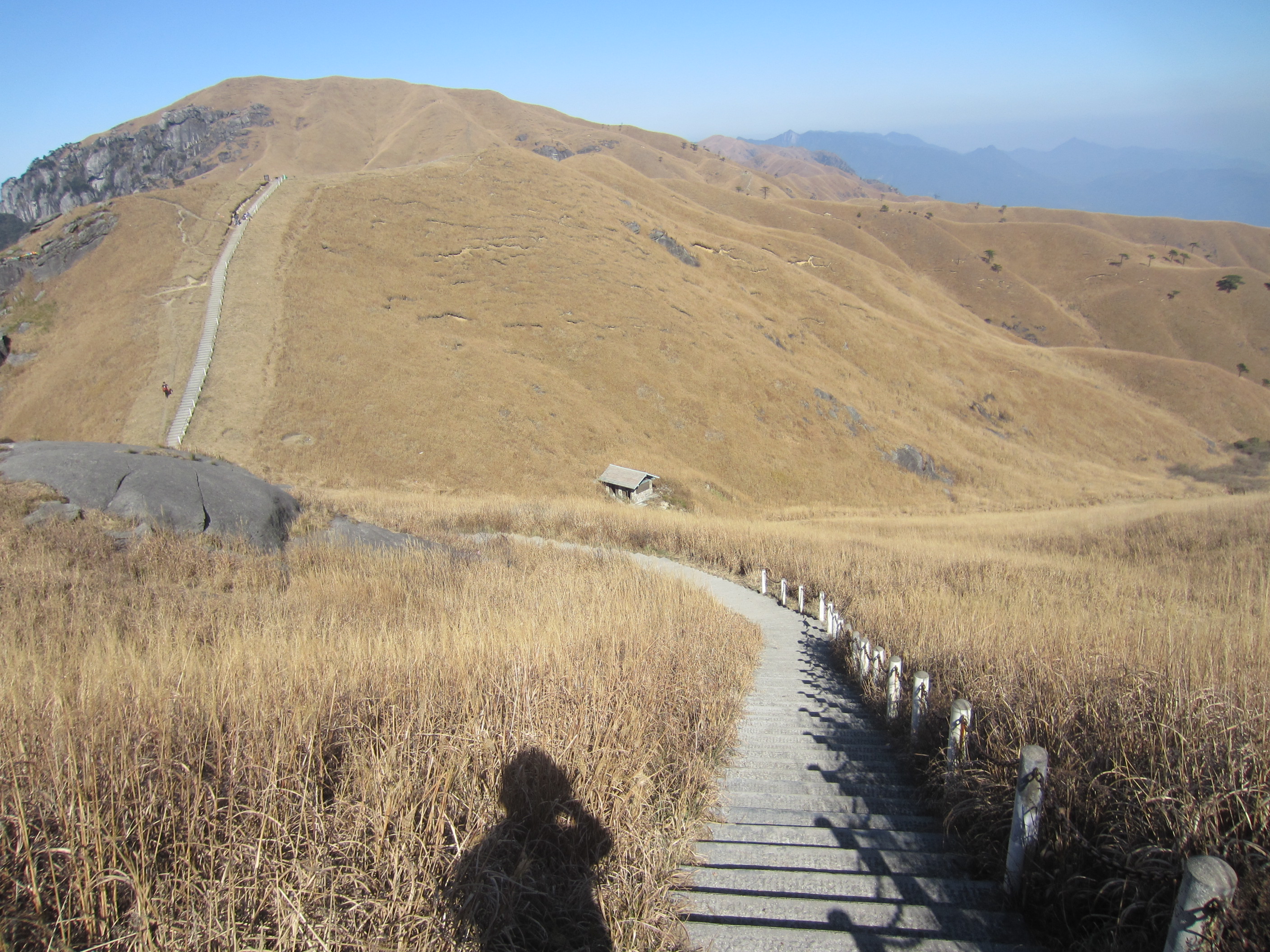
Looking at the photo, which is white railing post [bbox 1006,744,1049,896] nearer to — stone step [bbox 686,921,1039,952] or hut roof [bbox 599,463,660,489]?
stone step [bbox 686,921,1039,952]

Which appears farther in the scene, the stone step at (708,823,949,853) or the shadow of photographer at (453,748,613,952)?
the stone step at (708,823,949,853)

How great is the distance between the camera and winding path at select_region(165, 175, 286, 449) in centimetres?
3192

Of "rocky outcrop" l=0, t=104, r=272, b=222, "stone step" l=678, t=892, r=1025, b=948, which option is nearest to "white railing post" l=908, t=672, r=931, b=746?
"stone step" l=678, t=892, r=1025, b=948

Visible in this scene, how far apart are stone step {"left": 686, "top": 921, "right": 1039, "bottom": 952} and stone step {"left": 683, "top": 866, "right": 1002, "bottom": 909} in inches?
10.9

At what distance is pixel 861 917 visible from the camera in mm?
3049

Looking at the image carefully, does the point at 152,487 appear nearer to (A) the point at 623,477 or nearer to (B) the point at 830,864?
(B) the point at 830,864

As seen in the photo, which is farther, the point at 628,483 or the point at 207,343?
the point at 207,343

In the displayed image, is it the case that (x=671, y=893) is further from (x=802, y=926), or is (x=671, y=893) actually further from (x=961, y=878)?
(x=961, y=878)

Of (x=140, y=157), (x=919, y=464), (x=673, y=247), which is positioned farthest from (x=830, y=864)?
(x=140, y=157)

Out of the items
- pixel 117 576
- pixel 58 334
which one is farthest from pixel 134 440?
pixel 117 576

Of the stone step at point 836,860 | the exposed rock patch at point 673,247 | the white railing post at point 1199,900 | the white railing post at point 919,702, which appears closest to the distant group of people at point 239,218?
the exposed rock patch at point 673,247

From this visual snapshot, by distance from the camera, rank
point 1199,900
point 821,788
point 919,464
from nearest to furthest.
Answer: point 1199,900, point 821,788, point 919,464

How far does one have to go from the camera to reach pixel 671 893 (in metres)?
3.13

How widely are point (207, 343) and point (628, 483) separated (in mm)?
27201
